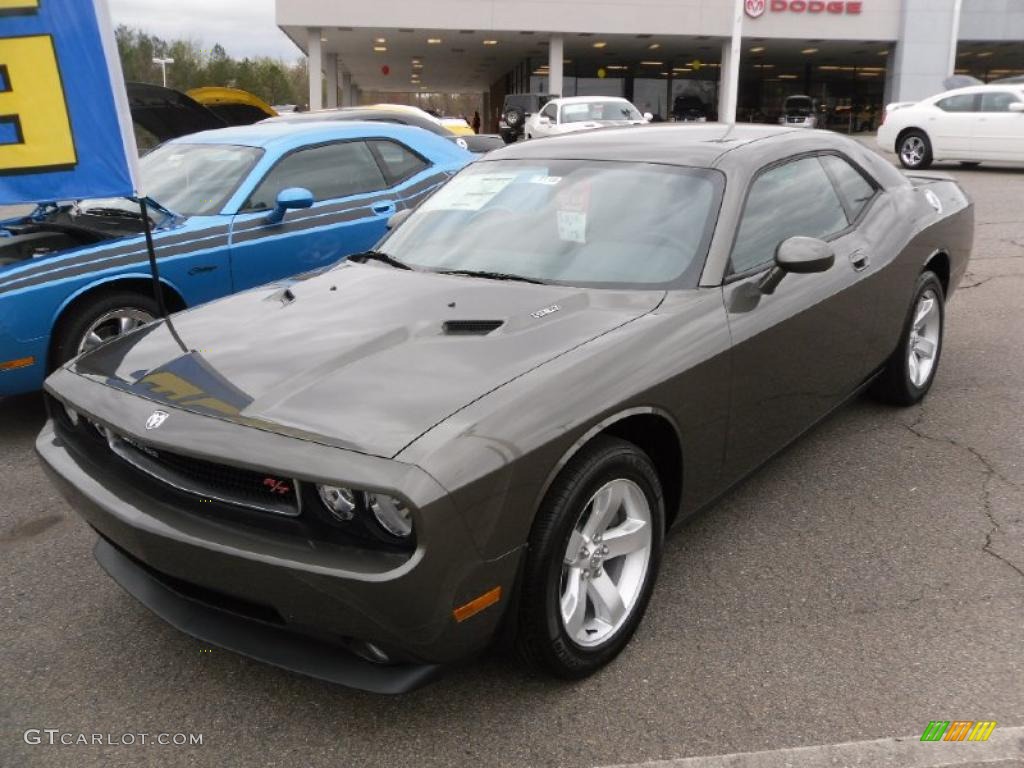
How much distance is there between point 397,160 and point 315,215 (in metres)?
1.01

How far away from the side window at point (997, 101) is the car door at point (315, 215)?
14.5m

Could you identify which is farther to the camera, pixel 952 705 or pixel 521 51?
pixel 521 51

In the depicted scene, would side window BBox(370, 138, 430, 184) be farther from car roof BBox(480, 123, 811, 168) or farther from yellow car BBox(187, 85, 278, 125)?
yellow car BBox(187, 85, 278, 125)

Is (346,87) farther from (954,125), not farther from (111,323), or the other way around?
(111,323)

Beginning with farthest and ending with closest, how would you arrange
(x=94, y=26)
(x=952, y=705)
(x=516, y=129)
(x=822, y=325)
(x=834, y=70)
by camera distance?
(x=834, y=70), (x=516, y=129), (x=94, y=26), (x=822, y=325), (x=952, y=705)

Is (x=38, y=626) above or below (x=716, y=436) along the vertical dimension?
below

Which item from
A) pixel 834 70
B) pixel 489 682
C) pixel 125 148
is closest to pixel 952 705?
pixel 489 682

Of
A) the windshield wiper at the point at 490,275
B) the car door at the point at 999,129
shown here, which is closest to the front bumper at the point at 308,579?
the windshield wiper at the point at 490,275

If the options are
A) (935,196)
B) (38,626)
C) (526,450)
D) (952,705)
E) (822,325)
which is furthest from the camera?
(935,196)

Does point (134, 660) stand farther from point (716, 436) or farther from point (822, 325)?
point (822, 325)

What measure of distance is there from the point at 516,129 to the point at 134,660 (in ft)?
94.4

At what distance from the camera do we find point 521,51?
41625mm

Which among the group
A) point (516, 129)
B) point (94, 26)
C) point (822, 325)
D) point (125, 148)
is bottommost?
point (516, 129)

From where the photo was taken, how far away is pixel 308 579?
2.23m
